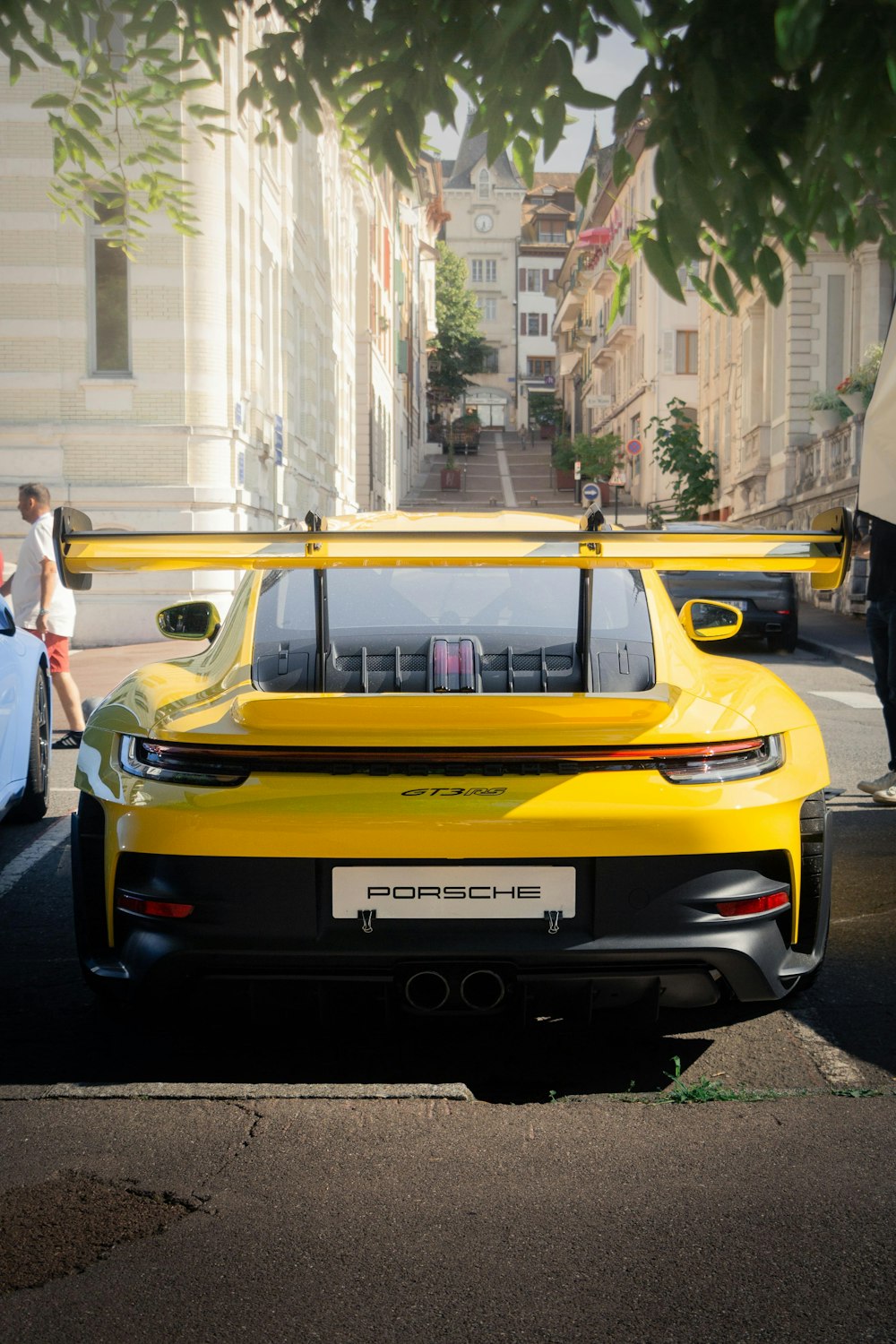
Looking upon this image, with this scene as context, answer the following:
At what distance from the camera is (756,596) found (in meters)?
18.5

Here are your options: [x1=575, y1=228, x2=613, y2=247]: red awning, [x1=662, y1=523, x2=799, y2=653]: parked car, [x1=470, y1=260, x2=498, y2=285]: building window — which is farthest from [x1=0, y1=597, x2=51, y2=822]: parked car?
[x1=470, y1=260, x2=498, y2=285]: building window

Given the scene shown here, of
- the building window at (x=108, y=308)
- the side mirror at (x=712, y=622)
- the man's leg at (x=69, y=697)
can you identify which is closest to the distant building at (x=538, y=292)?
the building window at (x=108, y=308)

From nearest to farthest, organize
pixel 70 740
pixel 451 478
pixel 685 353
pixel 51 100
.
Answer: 1. pixel 51 100
2. pixel 70 740
3. pixel 685 353
4. pixel 451 478

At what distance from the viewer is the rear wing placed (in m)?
3.42

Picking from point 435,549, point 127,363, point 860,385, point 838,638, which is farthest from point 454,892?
point 860,385

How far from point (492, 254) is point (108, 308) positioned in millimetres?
123992

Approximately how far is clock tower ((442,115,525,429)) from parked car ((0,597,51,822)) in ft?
420

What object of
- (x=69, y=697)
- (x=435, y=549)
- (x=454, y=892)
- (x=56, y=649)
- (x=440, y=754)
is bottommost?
(x=69, y=697)

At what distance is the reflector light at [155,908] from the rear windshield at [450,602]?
1.04m

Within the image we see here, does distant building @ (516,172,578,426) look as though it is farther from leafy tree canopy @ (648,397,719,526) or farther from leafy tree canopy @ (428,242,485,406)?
leafy tree canopy @ (648,397,719,526)

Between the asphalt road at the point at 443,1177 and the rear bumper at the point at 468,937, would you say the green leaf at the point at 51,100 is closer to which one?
the asphalt road at the point at 443,1177

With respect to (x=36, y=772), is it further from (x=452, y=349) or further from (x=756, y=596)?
(x=452, y=349)

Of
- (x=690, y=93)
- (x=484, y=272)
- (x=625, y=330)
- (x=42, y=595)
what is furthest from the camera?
(x=484, y=272)

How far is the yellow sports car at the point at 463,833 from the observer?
3.33m
